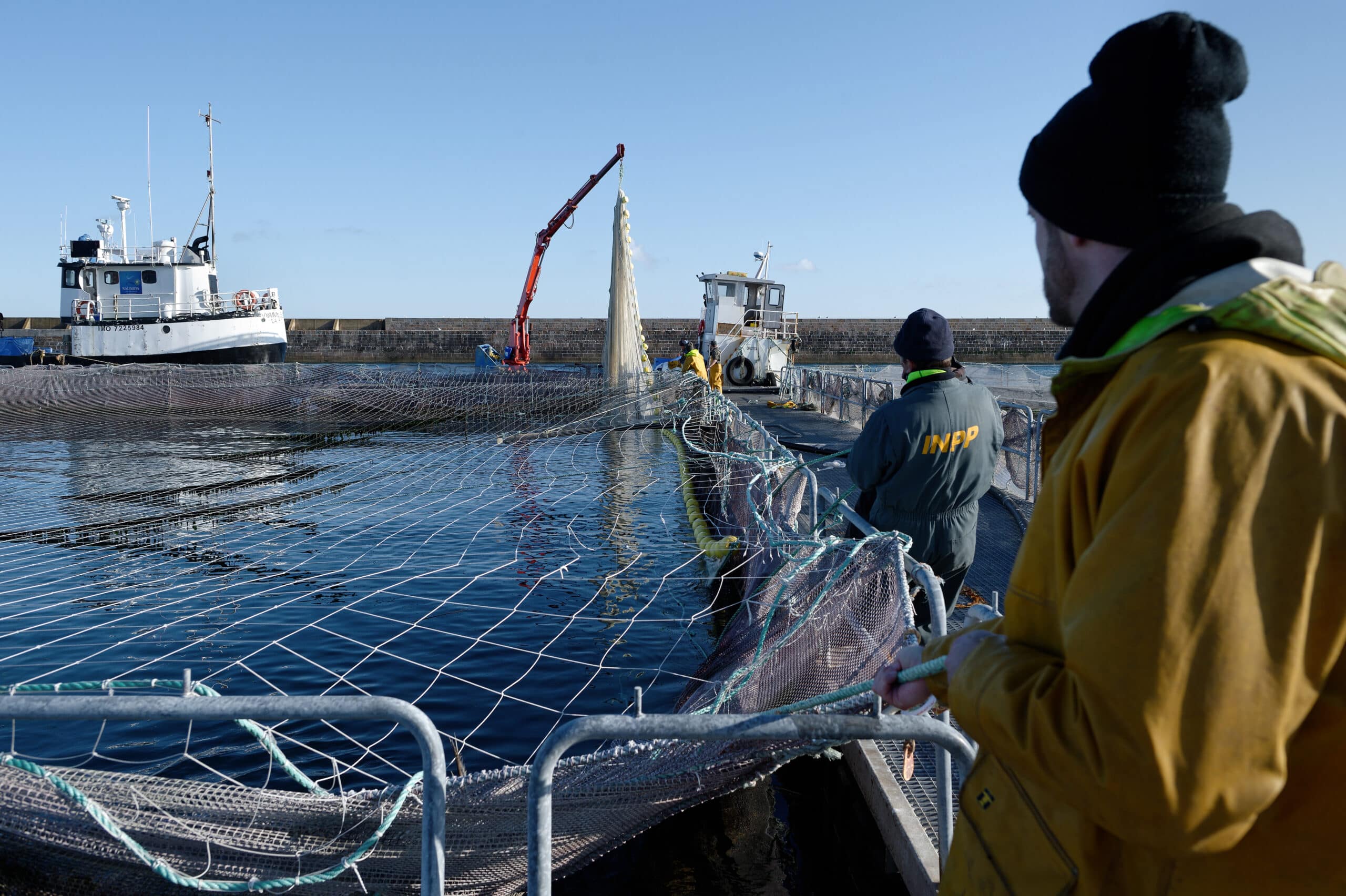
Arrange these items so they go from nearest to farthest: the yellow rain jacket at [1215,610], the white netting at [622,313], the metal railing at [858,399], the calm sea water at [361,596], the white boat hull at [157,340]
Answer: the yellow rain jacket at [1215,610]
the calm sea water at [361,596]
the metal railing at [858,399]
the white netting at [622,313]
the white boat hull at [157,340]

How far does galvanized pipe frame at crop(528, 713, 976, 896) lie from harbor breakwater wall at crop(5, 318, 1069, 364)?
5512cm

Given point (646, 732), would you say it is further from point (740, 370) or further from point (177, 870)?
point (740, 370)

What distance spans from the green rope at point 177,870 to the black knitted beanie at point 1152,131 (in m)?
1.97

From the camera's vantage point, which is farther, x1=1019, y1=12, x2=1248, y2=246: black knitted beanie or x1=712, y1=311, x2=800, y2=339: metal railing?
x1=712, y1=311, x2=800, y2=339: metal railing

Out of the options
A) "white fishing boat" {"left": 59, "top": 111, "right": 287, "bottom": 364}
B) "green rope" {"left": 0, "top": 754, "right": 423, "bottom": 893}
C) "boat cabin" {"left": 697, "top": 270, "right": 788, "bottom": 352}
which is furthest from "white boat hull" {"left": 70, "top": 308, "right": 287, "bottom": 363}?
"green rope" {"left": 0, "top": 754, "right": 423, "bottom": 893}

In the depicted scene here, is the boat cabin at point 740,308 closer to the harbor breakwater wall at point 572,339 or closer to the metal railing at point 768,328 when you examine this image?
the metal railing at point 768,328

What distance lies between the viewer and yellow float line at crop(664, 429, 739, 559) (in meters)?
6.97

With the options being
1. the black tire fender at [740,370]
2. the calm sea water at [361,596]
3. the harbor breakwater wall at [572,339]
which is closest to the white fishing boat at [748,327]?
the black tire fender at [740,370]

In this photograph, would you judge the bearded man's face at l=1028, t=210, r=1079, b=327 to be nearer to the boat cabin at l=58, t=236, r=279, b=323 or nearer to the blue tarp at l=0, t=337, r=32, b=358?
the boat cabin at l=58, t=236, r=279, b=323

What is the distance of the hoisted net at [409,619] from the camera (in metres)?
2.42

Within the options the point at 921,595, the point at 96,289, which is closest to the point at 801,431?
the point at 921,595

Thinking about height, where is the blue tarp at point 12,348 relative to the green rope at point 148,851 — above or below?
above

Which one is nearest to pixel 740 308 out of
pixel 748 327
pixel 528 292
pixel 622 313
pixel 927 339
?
pixel 748 327

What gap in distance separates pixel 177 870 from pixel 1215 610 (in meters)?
2.51
